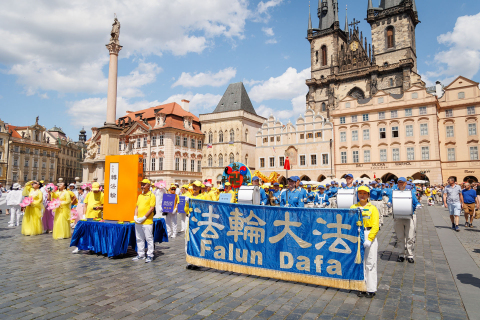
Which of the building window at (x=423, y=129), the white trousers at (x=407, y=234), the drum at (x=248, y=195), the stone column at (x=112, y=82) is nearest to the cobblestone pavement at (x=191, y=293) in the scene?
the white trousers at (x=407, y=234)

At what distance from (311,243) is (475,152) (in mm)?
41151

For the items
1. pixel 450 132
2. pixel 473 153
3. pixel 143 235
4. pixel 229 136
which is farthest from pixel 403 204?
pixel 229 136

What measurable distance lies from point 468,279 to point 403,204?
1821mm

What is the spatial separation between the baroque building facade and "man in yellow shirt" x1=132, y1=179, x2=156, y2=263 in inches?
1492

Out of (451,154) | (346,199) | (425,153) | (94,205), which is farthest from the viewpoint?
(451,154)

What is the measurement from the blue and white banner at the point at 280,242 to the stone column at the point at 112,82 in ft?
67.3

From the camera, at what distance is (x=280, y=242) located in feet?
18.5

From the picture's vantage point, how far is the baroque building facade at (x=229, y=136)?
153 ft

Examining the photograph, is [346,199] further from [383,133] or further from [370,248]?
[383,133]

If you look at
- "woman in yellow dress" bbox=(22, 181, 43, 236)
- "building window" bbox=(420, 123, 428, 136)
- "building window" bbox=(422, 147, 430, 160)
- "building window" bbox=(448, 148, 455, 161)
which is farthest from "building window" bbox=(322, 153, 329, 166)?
"woman in yellow dress" bbox=(22, 181, 43, 236)

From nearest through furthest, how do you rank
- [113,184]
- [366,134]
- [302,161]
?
[113,184], [366,134], [302,161]

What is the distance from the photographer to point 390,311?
437cm

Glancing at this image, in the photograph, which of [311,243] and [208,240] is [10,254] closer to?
[208,240]

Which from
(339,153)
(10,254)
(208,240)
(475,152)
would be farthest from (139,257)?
(475,152)
